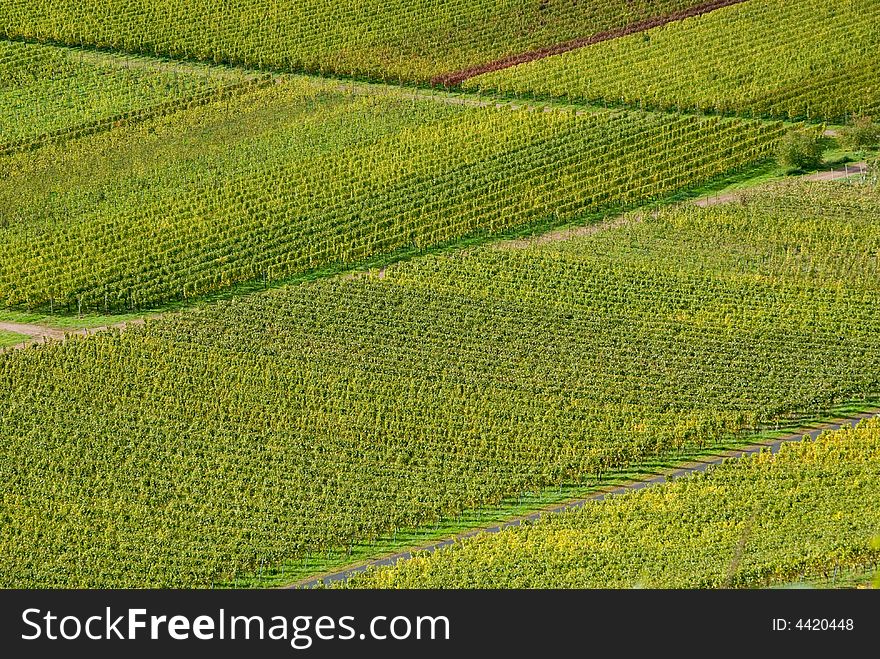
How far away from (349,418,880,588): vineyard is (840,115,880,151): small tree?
3619 cm

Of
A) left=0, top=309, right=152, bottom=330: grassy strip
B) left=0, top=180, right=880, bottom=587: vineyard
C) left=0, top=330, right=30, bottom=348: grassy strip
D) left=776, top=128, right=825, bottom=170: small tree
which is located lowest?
left=0, top=180, right=880, bottom=587: vineyard

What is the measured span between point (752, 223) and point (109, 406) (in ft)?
118

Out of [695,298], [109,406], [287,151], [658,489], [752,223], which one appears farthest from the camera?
[287,151]

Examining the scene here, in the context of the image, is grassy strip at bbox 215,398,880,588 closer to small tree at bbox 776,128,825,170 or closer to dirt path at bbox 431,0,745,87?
small tree at bbox 776,128,825,170

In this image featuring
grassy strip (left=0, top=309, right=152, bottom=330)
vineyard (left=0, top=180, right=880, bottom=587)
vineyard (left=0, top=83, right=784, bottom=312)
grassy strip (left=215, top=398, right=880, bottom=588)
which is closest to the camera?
grassy strip (left=215, top=398, right=880, bottom=588)

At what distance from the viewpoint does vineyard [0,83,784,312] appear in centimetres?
9194

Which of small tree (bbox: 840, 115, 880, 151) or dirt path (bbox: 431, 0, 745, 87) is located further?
dirt path (bbox: 431, 0, 745, 87)

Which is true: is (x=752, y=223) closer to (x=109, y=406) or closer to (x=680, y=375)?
(x=680, y=375)

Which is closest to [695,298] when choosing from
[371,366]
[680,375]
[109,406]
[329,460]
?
[680,375]

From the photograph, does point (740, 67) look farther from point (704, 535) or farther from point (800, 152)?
point (704, 535)

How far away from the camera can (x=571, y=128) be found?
108 metres

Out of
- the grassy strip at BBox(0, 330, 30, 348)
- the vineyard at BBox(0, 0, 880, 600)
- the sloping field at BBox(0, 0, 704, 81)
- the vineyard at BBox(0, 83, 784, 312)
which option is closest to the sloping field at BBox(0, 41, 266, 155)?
the vineyard at BBox(0, 0, 880, 600)

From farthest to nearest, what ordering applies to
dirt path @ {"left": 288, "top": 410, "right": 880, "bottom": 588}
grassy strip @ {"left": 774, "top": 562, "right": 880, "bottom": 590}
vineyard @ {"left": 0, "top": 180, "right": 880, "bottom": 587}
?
vineyard @ {"left": 0, "top": 180, "right": 880, "bottom": 587} < dirt path @ {"left": 288, "top": 410, "right": 880, "bottom": 588} < grassy strip @ {"left": 774, "top": 562, "right": 880, "bottom": 590}

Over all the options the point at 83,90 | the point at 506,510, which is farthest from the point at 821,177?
the point at 83,90
